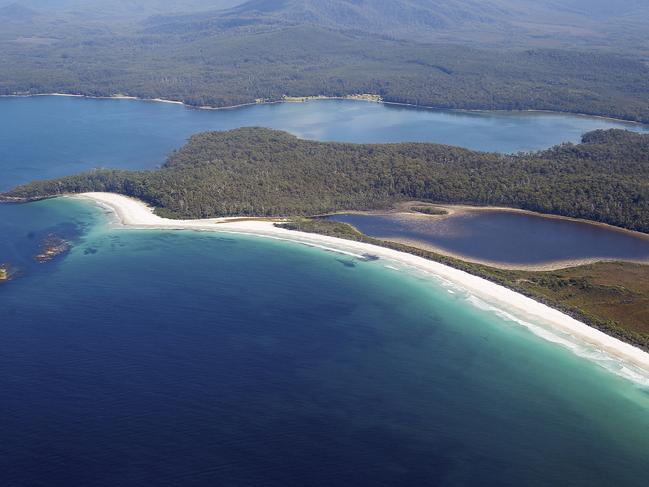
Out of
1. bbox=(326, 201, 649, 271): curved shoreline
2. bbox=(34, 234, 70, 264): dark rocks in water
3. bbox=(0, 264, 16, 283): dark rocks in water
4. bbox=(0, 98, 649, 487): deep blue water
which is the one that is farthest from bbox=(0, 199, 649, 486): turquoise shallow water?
bbox=(326, 201, 649, 271): curved shoreline

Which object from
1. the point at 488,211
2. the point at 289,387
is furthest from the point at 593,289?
the point at 289,387

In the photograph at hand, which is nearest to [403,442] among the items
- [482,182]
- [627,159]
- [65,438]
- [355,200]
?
[65,438]

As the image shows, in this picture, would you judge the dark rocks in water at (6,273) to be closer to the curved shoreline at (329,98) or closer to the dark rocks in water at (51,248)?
the dark rocks in water at (51,248)

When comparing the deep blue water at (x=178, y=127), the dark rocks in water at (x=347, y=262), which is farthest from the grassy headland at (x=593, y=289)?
the deep blue water at (x=178, y=127)

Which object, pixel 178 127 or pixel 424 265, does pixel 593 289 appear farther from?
pixel 178 127

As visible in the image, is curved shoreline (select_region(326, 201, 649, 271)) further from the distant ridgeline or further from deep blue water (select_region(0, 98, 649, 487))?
deep blue water (select_region(0, 98, 649, 487))
